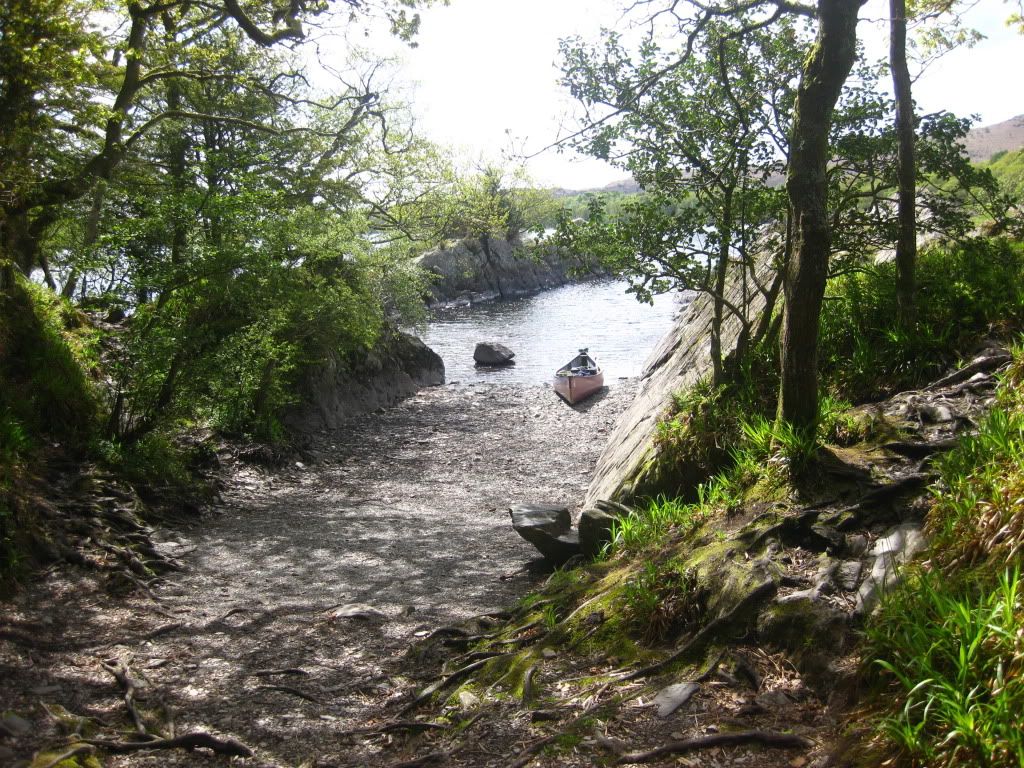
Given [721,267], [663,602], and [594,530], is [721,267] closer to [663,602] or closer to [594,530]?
[594,530]

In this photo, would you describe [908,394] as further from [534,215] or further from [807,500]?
[534,215]

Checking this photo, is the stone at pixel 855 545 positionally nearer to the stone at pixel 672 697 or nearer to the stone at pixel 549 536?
the stone at pixel 672 697

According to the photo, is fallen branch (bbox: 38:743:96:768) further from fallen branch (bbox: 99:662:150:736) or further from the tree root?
the tree root

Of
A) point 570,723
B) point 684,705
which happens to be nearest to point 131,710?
point 570,723

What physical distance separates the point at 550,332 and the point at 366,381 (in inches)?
660

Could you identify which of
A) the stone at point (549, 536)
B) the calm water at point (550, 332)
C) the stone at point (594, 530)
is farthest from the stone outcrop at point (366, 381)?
the stone at point (594, 530)

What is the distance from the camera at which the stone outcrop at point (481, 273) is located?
47.2m

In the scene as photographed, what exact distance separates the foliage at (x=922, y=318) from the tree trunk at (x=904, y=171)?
0.86 feet

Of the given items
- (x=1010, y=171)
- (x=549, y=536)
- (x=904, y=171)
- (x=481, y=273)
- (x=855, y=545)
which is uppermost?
(x=481, y=273)

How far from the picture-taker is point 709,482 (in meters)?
7.44

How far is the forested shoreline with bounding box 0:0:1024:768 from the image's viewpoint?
367cm

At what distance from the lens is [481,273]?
166ft

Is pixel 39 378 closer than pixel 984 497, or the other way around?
pixel 984 497

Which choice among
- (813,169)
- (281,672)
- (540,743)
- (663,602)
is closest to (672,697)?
(540,743)
